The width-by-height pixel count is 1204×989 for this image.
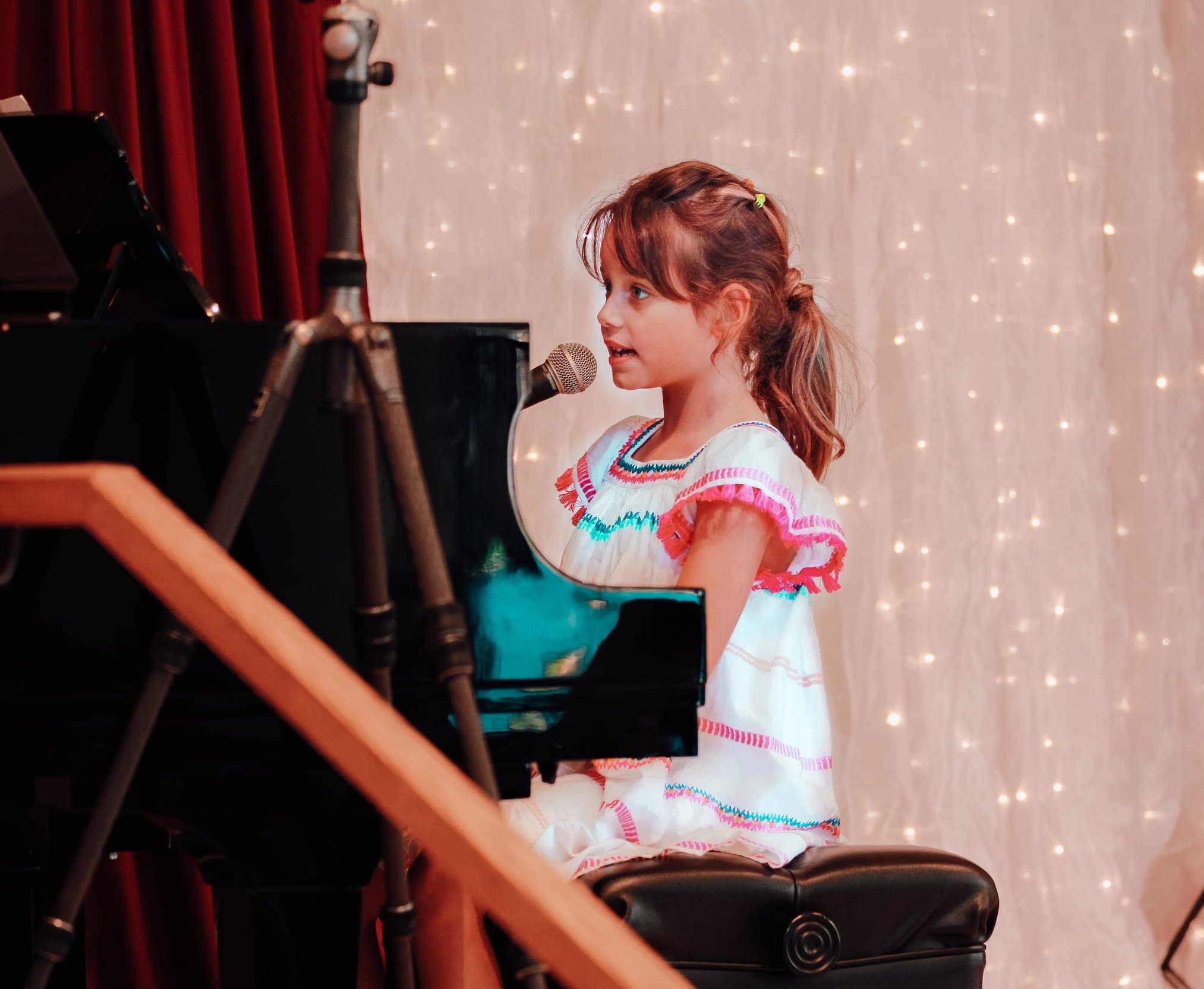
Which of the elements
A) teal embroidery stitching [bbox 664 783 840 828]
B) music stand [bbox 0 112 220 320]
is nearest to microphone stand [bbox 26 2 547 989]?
music stand [bbox 0 112 220 320]

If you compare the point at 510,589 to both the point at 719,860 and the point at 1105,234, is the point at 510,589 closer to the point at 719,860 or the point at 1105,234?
the point at 719,860

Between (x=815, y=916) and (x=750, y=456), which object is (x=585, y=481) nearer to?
(x=750, y=456)

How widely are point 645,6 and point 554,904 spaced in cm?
213

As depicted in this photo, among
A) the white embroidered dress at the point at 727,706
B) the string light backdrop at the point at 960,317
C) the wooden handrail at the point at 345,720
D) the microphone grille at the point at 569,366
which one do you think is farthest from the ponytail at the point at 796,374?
the wooden handrail at the point at 345,720

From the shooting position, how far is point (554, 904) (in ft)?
2.37

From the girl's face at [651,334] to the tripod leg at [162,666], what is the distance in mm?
928

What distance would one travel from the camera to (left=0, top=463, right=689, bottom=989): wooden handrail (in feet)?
2.36

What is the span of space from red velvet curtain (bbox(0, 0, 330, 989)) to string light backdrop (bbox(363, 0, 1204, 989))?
0.51 feet

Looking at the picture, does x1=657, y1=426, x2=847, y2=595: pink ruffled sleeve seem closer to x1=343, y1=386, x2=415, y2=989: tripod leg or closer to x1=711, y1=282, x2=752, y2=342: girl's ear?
x1=711, y1=282, x2=752, y2=342: girl's ear

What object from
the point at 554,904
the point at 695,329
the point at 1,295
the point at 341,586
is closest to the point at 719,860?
the point at 341,586

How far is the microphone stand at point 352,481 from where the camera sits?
0.91 meters

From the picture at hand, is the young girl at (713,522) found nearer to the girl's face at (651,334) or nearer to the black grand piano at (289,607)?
the girl's face at (651,334)

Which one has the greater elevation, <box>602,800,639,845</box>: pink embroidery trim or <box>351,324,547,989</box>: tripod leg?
<box>351,324,547,989</box>: tripod leg

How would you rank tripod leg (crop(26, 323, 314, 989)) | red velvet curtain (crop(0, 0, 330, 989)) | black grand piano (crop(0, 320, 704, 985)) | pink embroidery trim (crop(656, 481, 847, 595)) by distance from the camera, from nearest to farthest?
tripod leg (crop(26, 323, 314, 989))
black grand piano (crop(0, 320, 704, 985))
pink embroidery trim (crop(656, 481, 847, 595))
red velvet curtain (crop(0, 0, 330, 989))
